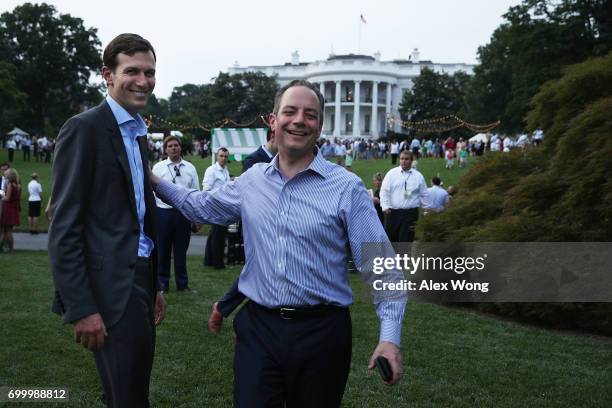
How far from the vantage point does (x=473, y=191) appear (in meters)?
10.8

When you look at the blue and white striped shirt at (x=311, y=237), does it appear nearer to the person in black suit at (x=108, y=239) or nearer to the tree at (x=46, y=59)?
the person in black suit at (x=108, y=239)

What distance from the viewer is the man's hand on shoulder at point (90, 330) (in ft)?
9.02

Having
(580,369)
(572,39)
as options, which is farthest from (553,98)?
(572,39)

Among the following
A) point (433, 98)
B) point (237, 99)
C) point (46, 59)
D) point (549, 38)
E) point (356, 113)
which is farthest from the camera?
point (356, 113)

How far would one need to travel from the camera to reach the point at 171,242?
9.91m

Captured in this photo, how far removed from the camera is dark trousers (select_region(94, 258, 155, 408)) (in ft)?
9.52

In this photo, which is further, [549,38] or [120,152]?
[549,38]

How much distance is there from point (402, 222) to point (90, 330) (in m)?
10.6

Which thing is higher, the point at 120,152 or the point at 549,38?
the point at 549,38

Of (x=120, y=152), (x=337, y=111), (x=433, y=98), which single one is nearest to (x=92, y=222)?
(x=120, y=152)

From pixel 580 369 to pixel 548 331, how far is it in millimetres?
1805

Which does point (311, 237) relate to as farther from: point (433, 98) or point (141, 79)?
point (433, 98)

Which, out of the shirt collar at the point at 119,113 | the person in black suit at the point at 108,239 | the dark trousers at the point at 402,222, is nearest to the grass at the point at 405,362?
the person in black suit at the point at 108,239

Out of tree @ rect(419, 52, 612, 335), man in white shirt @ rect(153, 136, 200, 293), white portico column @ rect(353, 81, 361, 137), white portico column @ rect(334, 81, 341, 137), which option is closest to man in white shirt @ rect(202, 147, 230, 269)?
man in white shirt @ rect(153, 136, 200, 293)
